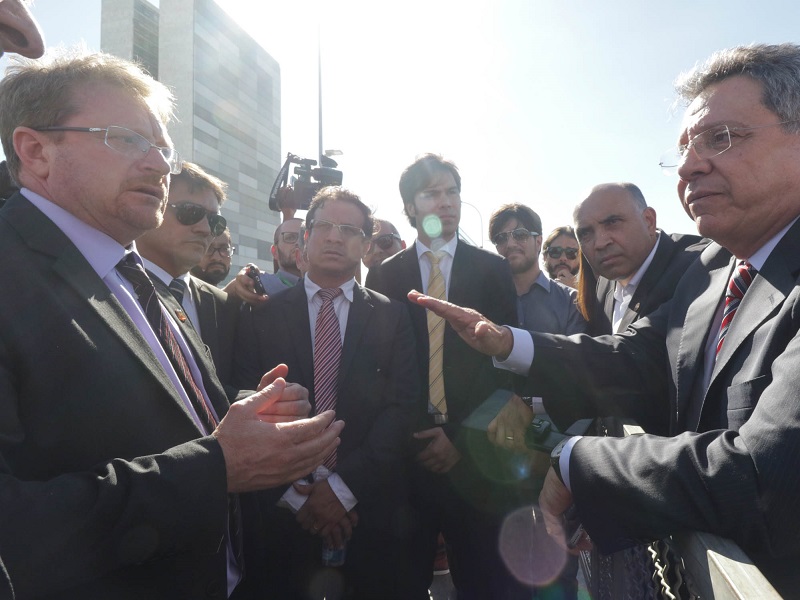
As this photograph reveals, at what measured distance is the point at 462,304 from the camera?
A: 3.54 m

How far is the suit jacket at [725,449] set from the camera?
1204mm

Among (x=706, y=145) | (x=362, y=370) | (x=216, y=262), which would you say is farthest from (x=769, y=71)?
(x=216, y=262)

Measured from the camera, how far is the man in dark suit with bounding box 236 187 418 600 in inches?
109

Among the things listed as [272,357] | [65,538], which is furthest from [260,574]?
[65,538]

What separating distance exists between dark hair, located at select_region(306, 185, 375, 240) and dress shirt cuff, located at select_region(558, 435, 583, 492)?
2.17 meters

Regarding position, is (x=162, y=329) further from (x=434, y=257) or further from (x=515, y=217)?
(x=515, y=217)

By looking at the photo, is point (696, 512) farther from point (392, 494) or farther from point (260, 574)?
point (260, 574)

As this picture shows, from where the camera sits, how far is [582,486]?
1567mm

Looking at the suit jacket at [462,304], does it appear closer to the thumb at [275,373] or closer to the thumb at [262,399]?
the thumb at [275,373]

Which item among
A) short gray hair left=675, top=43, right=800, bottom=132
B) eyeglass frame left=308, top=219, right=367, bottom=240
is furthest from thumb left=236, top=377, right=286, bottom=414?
short gray hair left=675, top=43, right=800, bottom=132

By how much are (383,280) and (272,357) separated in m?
1.10

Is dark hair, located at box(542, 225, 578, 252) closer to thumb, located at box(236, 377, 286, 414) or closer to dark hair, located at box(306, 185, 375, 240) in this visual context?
dark hair, located at box(306, 185, 375, 240)

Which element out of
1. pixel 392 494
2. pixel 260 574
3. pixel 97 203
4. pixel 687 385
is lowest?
pixel 260 574

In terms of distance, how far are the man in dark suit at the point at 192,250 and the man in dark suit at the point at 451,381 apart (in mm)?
1215
